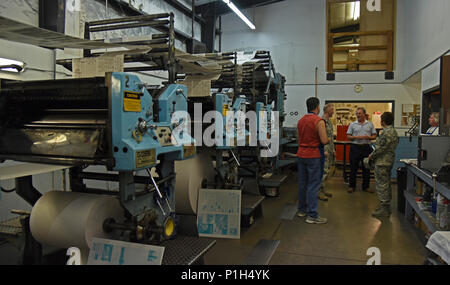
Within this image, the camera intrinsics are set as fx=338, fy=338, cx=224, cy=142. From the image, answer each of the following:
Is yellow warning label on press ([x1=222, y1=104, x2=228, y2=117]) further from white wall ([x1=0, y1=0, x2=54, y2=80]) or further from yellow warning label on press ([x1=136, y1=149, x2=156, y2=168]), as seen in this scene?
white wall ([x1=0, y1=0, x2=54, y2=80])

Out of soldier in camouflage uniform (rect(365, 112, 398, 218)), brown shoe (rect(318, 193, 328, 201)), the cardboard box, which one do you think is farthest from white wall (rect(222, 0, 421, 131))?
the cardboard box

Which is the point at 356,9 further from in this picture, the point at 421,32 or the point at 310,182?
the point at 310,182

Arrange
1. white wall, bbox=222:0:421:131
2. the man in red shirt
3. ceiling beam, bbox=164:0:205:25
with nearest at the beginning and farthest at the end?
the man in red shirt, ceiling beam, bbox=164:0:205:25, white wall, bbox=222:0:421:131

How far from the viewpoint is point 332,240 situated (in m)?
4.10

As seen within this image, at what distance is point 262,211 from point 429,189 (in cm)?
227

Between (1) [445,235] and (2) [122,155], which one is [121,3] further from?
(1) [445,235]

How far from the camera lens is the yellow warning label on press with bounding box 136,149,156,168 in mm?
2213

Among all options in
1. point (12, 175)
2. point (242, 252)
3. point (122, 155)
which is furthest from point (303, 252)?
point (12, 175)

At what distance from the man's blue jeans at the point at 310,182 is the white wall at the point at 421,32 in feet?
10.1

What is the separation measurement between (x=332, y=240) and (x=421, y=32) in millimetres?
5911

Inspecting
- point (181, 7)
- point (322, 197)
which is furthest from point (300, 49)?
point (322, 197)

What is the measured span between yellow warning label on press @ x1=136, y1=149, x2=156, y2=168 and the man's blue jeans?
9.03ft

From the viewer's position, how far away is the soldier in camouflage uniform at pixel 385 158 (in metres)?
4.89

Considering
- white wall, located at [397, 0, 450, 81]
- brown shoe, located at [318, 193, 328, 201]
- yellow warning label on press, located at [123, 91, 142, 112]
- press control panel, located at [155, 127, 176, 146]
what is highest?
white wall, located at [397, 0, 450, 81]
